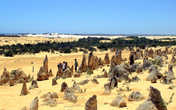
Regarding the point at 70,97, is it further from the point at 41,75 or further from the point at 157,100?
the point at 41,75

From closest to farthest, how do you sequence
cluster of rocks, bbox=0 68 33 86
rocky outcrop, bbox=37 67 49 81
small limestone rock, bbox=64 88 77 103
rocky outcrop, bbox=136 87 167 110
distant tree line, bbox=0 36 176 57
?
rocky outcrop, bbox=136 87 167 110 → small limestone rock, bbox=64 88 77 103 → cluster of rocks, bbox=0 68 33 86 → rocky outcrop, bbox=37 67 49 81 → distant tree line, bbox=0 36 176 57

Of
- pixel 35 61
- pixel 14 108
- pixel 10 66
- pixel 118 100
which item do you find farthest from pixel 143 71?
pixel 35 61

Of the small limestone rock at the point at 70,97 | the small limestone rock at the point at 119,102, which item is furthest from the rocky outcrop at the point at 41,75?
the small limestone rock at the point at 119,102

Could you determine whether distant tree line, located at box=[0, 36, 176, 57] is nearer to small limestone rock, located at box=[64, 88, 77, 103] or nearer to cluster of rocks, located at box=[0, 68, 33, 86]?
cluster of rocks, located at box=[0, 68, 33, 86]

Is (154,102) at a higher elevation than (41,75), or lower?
higher

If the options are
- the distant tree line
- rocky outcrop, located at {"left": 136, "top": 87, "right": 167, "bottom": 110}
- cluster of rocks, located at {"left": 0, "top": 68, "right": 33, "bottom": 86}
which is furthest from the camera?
the distant tree line

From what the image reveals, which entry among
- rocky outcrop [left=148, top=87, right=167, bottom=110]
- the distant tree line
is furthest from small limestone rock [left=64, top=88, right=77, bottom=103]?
the distant tree line

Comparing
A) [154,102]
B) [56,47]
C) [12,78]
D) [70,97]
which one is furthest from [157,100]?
[56,47]

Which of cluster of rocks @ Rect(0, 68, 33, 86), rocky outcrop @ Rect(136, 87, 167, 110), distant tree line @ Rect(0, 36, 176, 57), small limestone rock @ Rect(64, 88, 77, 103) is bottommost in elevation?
distant tree line @ Rect(0, 36, 176, 57)

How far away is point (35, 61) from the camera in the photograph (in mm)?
36688

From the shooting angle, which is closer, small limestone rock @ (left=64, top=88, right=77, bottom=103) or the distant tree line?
small limestone rock @ (left=64, top=88, right=77, bottom=103)

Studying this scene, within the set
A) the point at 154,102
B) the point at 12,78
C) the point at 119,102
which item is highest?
the point at 154,102

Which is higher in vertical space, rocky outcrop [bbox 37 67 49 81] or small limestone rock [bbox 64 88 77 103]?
small limestone rock [bbox 64 88 77 103]

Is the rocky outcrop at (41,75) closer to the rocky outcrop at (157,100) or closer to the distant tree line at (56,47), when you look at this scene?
the rocky outcrop at (157,100)
